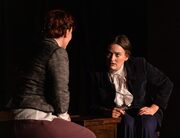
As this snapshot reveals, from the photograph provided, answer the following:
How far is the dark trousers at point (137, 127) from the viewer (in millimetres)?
4363

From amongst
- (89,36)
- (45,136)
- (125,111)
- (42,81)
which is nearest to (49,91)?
(42,81)

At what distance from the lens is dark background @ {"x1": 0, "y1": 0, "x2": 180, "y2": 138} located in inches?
215

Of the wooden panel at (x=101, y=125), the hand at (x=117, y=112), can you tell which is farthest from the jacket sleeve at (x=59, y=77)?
the hand at (x=117, y=112)

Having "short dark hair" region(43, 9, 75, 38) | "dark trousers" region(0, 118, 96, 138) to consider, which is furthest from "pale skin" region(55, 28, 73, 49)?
"dark trousers" region(0, 118, 96, 138)

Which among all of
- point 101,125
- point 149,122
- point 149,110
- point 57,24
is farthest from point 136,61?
point 57,24

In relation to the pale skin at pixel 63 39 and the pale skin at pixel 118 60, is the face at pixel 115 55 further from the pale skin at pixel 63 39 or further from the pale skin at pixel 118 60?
the pale skin at pixel 63 39

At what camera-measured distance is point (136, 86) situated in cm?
459

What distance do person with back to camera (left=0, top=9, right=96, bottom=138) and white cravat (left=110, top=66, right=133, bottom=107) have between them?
3.84 ft

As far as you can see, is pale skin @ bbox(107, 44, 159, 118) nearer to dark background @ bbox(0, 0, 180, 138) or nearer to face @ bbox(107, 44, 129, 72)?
face @ bbox(107, 44, 129, 72)

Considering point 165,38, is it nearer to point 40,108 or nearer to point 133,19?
point 133,19

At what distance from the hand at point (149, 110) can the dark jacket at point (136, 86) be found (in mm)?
48

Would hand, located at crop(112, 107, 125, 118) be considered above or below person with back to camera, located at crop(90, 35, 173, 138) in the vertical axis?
below

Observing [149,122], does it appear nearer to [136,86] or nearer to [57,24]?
[136,86]

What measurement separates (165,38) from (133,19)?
42 cm
